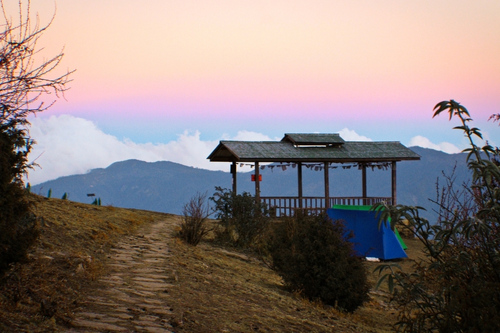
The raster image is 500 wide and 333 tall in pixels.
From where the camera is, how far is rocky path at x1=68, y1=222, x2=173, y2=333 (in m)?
5.50

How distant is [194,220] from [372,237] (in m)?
7.97

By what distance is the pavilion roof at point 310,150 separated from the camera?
21733 millimetres

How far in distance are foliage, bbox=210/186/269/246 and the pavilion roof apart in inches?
163

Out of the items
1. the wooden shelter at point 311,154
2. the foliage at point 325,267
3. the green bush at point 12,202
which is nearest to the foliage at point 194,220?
the foliage at point 325,267

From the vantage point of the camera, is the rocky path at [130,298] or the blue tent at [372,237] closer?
the rocky path at [130,298]

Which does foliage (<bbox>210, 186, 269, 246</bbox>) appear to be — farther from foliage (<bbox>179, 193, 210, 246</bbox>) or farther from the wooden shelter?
the wooden shelter

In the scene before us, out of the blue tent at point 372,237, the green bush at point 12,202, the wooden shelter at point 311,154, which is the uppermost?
the wooden shelter at point 311,154

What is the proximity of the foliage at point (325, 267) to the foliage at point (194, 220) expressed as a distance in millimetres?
3518

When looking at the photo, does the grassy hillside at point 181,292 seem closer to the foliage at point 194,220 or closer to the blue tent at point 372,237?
the foliage at point 194,220

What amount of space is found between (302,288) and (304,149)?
13.8 m

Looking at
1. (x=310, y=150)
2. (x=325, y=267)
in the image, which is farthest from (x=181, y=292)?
(x=310, y=150)

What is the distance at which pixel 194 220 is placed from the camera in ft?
44.3

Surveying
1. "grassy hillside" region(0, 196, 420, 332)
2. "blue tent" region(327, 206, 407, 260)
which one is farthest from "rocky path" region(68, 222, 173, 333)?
"blue tent" region(327, 206, 407, 260)

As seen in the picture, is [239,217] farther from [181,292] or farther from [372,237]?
[181,292]
